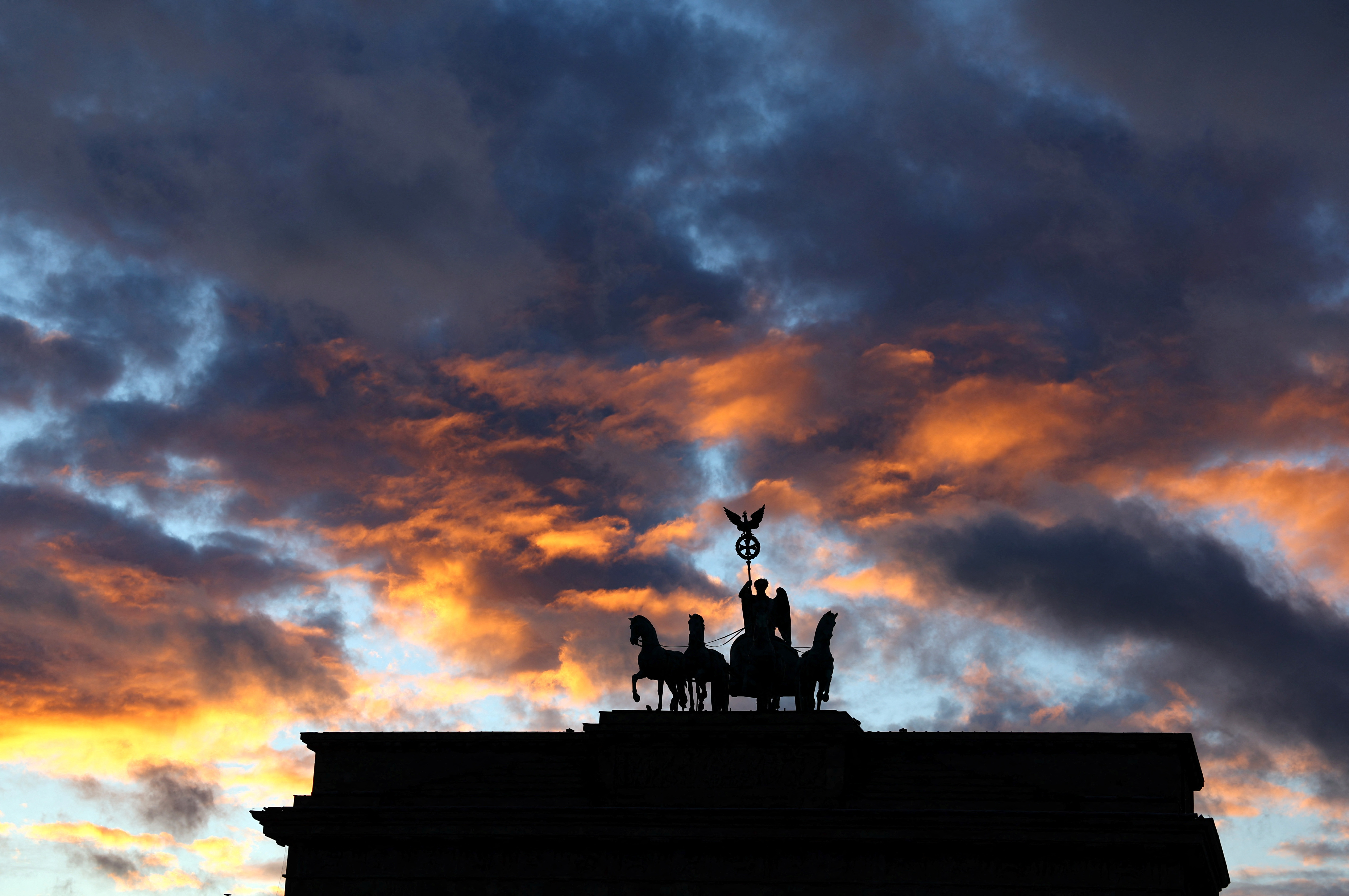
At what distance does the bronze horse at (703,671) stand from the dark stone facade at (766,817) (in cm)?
89

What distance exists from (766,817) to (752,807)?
0.78 metres

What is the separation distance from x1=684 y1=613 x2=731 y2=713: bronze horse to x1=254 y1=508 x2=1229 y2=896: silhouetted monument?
0.04 meters

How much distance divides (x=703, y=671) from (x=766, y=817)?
3.80 meters

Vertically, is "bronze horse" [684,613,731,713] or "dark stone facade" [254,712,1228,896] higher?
"bronze horse" [684,613,731,713]

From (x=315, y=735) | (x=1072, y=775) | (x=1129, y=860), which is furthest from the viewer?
(x=315, y=735)

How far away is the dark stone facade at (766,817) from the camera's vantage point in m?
30.5

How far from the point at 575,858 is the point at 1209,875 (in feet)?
42.3

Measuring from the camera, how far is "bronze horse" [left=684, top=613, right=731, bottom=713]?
111 ft

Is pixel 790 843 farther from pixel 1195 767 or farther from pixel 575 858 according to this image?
pixel 1195 767

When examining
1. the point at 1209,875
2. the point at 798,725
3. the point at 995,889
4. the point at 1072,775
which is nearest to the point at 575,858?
the point at 798,725

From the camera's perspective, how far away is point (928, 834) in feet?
101

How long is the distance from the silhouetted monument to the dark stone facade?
0.12 ft

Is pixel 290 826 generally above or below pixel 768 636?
below

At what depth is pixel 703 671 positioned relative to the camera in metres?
33.9
